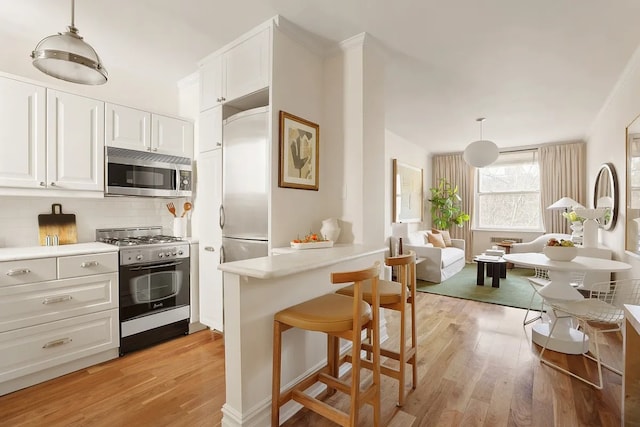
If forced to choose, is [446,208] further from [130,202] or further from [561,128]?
[130,202]

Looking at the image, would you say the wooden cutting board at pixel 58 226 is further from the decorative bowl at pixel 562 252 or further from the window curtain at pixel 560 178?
the window curtain at pixel 560 178

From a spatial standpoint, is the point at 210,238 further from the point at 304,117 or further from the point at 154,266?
the point at 304,117

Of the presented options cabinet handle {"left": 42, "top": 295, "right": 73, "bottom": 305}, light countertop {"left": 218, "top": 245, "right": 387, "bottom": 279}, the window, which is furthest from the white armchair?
cabinet handle {"left": 42, "top": 295, "right": 73, "bottom": 305}

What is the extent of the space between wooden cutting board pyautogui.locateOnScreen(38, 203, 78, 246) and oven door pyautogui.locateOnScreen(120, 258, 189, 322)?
70cm

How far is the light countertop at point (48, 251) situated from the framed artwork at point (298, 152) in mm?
1563

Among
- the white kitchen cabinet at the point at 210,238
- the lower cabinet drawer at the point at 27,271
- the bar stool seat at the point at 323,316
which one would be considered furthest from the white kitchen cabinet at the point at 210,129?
the bar stool seat at the point at 323,316

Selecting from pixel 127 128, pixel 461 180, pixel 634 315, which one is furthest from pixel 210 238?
pixel 461 180

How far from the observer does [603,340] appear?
2.89m

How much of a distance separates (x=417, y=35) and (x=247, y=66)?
1.42 meters

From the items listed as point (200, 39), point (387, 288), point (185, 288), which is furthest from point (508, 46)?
point (185, 288)

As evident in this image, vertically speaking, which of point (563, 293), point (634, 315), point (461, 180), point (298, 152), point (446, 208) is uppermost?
point (461, 180)

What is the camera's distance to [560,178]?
20.4 ft

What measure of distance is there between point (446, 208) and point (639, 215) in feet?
13.9

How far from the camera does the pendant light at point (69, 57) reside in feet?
5.50
